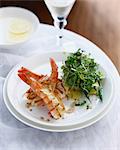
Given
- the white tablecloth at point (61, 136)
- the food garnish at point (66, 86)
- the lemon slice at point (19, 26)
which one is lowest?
the white tablecloth at point (61, 136)

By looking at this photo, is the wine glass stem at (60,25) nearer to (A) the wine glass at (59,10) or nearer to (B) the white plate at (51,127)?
(A) the wine glass at (59,10)

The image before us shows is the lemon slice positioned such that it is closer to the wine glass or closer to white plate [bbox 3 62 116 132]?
the wine glass

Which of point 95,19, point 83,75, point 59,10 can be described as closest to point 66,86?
point 83,75

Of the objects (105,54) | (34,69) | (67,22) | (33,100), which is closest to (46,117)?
(33,100)

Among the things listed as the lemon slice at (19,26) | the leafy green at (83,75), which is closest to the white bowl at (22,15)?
the lemon slice at (19,26)

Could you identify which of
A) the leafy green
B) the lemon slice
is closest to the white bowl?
the lemon slice

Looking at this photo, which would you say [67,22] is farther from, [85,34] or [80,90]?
[80,90]
